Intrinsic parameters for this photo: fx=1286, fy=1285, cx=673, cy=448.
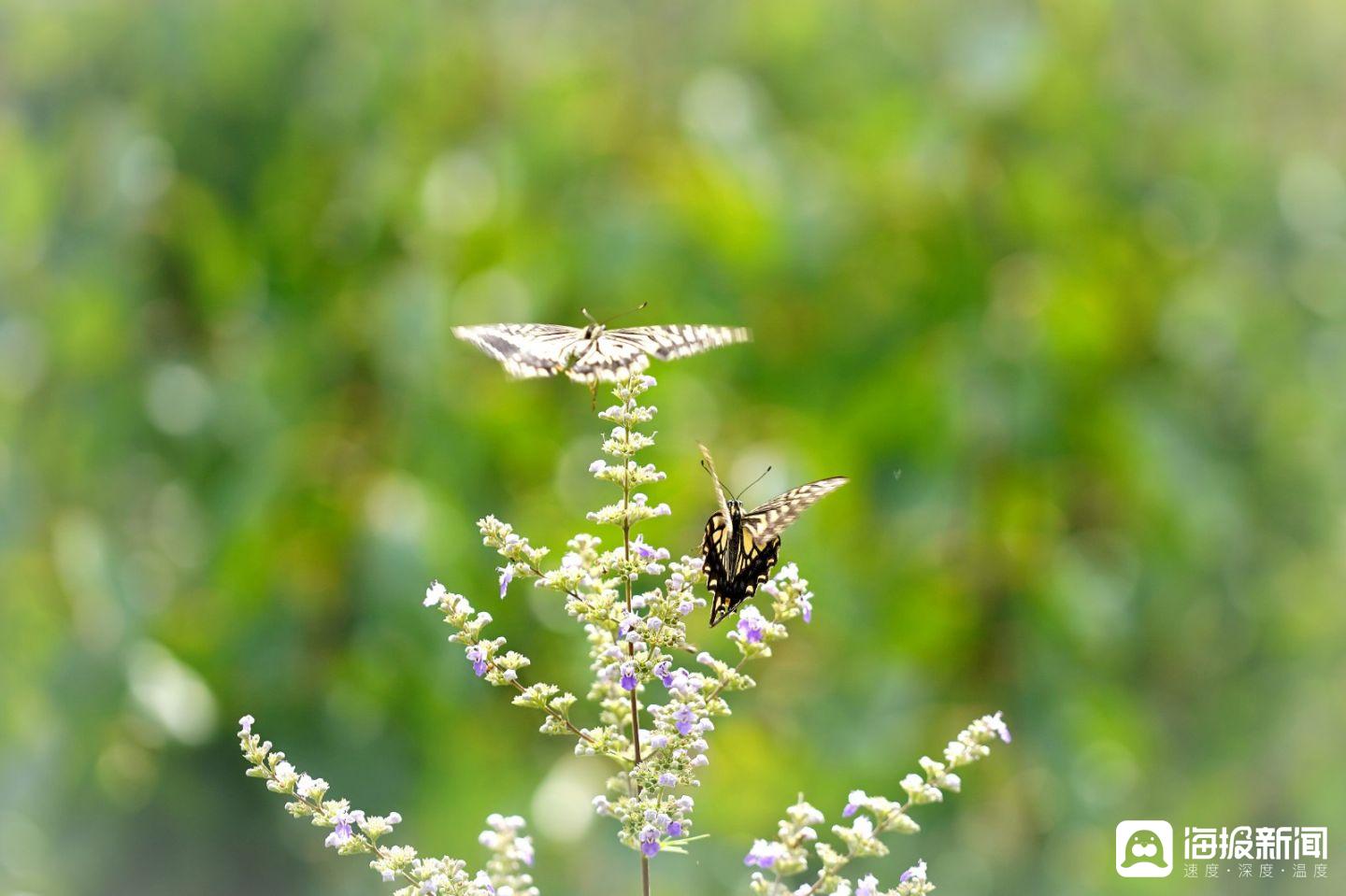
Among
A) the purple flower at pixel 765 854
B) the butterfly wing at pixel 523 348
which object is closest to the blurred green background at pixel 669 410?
the butterfly wing at pixel 523 348

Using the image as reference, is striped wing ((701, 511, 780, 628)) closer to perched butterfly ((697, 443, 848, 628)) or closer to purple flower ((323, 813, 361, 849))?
perched butterfly ((697, 443, 848, 628))

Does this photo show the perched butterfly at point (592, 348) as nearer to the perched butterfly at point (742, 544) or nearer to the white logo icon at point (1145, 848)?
the perched butterfly at point (742, 544)

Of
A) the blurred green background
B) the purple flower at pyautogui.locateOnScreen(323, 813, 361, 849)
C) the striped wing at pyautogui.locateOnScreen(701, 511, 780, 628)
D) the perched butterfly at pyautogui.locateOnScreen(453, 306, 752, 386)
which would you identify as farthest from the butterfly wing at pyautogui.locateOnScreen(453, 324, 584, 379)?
the blurred green background

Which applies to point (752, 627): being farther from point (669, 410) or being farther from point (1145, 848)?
point (1145, 848)

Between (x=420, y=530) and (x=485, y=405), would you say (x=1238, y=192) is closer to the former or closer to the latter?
(x=485, y=405)

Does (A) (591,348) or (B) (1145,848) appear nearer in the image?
(A) (591,348)

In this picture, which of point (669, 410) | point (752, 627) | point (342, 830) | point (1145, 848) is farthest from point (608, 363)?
point (1145, 848)

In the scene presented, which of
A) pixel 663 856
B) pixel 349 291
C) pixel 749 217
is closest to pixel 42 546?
pixel 349 291
